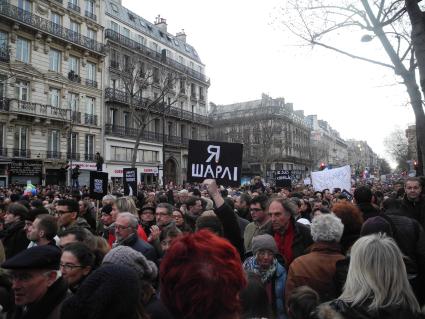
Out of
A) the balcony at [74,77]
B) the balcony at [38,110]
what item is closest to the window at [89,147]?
the balcony at [38,110]

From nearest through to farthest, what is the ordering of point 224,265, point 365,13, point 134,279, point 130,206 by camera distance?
point 224,265
point 134,279
point 130,206
point 365,13

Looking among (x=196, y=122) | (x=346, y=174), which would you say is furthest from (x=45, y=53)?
(x=346, y=174)

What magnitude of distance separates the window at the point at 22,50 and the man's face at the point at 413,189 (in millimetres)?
30195

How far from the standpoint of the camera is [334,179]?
1398 cm

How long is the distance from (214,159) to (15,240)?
3.12 meters

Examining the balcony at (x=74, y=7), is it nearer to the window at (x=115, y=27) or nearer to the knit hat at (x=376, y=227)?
the window at (x=115, y=27)

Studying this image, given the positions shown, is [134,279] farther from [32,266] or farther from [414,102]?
[414,102]

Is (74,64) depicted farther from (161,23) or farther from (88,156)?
(161,23)

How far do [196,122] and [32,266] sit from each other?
1879 inches

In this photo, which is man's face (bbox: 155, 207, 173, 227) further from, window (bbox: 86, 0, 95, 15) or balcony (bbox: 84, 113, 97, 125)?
window (bbox: 86, 0, 95, 15)

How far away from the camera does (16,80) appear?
28094mm

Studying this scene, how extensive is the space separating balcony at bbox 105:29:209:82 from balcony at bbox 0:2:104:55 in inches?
92.2

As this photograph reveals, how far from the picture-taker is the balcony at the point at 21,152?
2772 centimetres

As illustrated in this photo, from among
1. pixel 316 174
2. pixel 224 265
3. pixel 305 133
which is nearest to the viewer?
pixel 224 265
